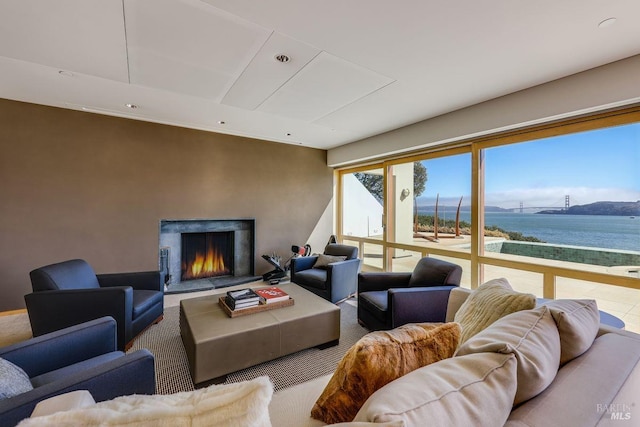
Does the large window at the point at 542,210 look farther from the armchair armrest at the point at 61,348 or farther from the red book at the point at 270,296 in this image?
the armchair armrest at the point at 61,348

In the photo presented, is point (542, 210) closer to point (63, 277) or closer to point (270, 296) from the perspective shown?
point (270, 296)

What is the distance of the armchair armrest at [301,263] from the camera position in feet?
13.0

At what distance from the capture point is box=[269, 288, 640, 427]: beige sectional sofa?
26.5 inches

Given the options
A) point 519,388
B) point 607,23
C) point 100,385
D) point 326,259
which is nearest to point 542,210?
point 607,23

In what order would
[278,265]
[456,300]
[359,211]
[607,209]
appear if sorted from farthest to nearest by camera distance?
[359,211]
[278,265]
[607,209]
[456,300]

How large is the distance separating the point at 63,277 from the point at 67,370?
1.37 meters

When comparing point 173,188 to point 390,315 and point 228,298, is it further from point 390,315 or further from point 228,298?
point 390,315

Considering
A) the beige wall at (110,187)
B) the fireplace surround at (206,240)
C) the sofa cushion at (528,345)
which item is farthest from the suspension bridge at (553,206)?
the fireplace surround at (206,240)

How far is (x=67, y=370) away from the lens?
143cm

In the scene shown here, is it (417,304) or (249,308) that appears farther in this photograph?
(417,304)

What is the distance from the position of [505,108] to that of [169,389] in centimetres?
402

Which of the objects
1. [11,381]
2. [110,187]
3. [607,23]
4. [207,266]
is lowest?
[207,266]

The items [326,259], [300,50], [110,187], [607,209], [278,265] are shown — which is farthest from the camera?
[278,265]

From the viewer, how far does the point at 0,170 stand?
3209 millimetres
